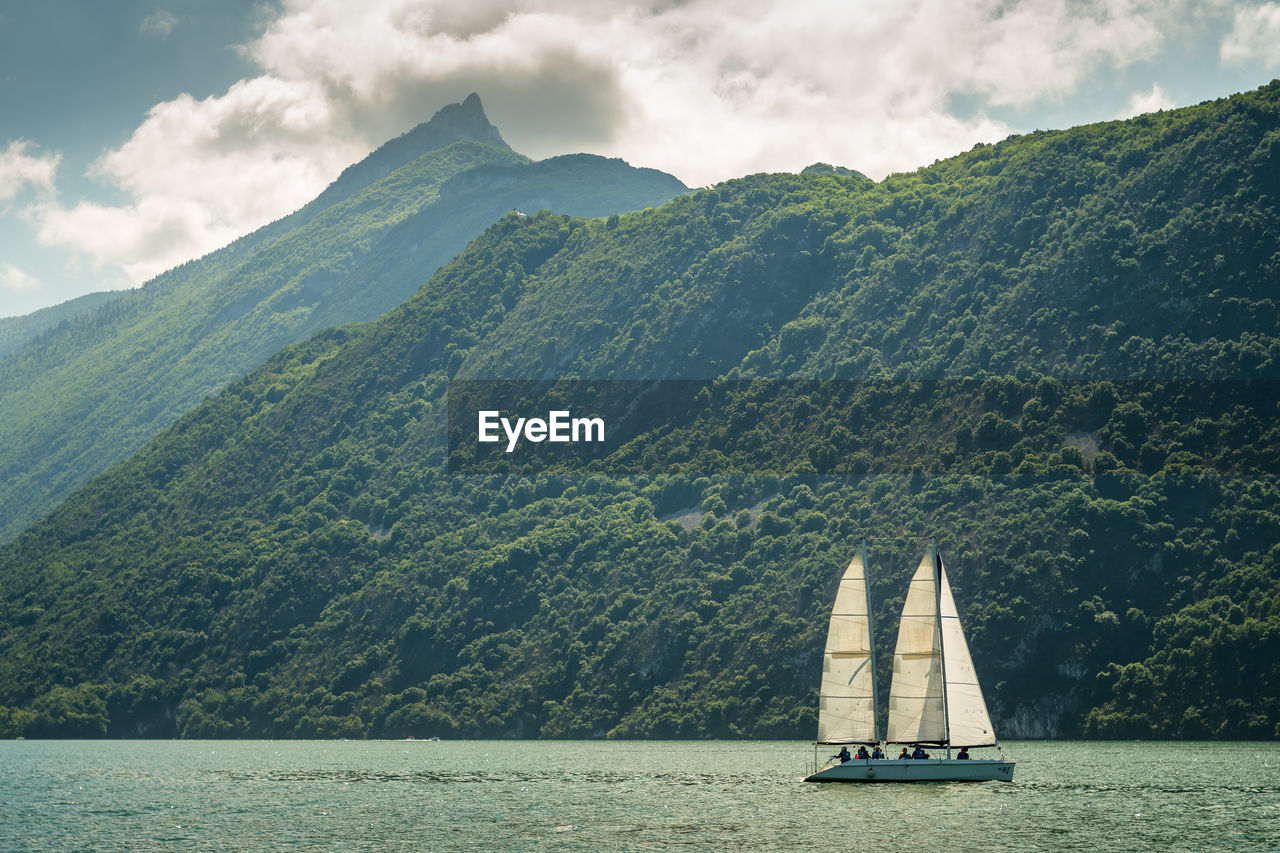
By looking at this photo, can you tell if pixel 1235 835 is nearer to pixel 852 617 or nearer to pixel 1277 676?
pixel 852 617

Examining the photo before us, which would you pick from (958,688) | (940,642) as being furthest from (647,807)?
(940,642)

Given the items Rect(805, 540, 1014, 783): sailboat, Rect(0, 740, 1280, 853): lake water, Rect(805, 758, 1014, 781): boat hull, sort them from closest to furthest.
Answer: Rect(0, 740, 1280, 853): lake water < Rect(805, 540, 1014, 783): sailboat < Rect(805, 758, 1014, 781): boat hull

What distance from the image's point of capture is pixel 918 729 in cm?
10188

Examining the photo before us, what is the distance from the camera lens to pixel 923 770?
103 metres

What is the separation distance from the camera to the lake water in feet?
270

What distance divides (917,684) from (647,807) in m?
19.2

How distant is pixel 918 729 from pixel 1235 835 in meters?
24.6

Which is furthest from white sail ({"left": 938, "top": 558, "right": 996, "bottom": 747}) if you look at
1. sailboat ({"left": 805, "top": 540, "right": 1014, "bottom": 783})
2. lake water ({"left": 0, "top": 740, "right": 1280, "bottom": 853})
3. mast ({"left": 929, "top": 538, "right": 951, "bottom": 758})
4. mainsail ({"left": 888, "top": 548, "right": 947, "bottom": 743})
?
lake water ({"left": 0, "top": 740, "right": 1280, "bottom": 853})

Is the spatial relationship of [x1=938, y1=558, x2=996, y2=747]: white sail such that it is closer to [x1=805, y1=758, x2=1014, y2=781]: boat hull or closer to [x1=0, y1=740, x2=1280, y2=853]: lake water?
[x1=805, y1=758, x2=1014, y2=781]: boat hull

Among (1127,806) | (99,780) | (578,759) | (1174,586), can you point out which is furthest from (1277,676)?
(99,780)

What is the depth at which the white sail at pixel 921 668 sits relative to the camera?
333ft

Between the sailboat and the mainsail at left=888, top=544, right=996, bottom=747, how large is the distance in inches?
2.5

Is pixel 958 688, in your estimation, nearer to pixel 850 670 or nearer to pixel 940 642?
pixel 940 642

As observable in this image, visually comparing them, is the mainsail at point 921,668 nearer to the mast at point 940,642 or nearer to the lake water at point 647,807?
the mast at point 940,642
